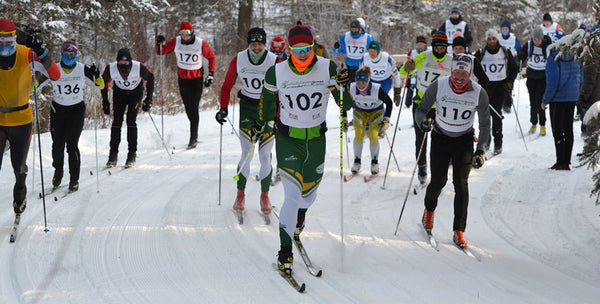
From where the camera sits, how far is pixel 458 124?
5945mm

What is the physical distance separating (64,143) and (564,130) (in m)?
7.77

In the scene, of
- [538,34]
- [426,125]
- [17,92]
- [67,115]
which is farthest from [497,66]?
[17,92]

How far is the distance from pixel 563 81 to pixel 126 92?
7186 mm

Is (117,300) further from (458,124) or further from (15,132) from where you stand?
(458,124)

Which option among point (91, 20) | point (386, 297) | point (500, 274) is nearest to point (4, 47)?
point (386, 297)

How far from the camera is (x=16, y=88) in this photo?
6.03 meters

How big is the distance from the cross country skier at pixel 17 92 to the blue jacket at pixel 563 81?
291 inches

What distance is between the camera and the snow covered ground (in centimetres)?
480

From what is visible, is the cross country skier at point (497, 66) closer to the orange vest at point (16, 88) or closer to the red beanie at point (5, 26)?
the orange vest at point (16, 88)

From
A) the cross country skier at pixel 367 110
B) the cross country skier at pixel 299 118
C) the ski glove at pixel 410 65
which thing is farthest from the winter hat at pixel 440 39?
the cross country skier at pixel 299 118

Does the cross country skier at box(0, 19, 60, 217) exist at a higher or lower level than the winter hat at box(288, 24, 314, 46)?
lower

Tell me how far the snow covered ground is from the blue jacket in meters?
1.19

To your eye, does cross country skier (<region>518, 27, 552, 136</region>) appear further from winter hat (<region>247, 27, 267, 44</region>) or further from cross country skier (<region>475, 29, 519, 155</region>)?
winter hat (<region>247, 27, 267, 44</region>)

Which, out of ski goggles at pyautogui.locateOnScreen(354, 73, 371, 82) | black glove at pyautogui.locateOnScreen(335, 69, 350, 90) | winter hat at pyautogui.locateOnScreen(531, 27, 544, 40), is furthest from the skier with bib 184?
winter hat at pyautogui.locateOnScreen(531, 27, 544, 40)
